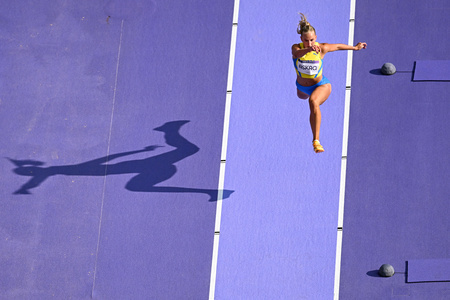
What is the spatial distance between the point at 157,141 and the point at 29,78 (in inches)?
71.7

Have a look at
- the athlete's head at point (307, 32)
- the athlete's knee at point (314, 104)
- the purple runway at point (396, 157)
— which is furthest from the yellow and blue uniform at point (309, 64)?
the purple runway at point (396, 157)

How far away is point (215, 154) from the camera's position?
23.1 ft

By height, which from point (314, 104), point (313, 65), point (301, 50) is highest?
point (301, 50)

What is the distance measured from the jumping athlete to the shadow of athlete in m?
1.70

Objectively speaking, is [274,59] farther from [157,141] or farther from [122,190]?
[122,190]

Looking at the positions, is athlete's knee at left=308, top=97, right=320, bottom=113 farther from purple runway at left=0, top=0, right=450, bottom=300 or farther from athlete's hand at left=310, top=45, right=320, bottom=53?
purple runway at left=0, top=0, right=450, bottom=300

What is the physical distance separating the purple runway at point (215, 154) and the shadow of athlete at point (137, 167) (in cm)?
2

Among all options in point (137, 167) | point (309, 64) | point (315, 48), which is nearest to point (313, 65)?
point (309, 64)

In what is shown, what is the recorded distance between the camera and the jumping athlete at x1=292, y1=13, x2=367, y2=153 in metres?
5.73

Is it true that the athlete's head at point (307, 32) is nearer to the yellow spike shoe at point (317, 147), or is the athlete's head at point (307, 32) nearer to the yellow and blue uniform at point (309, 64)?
the yellow and blue uniform at point (309, 64)

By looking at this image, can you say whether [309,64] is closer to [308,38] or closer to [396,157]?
[308,38]

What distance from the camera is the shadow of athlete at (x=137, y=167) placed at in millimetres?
7055

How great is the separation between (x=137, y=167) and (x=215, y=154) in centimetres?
96

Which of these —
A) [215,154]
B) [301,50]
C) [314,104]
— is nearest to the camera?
[301,50]
